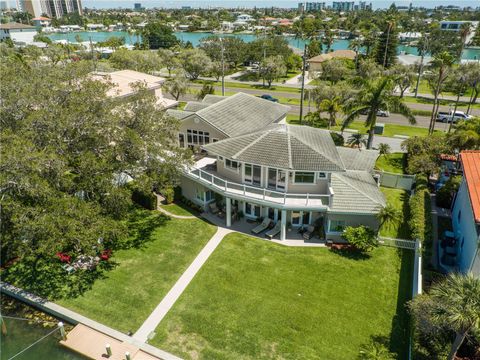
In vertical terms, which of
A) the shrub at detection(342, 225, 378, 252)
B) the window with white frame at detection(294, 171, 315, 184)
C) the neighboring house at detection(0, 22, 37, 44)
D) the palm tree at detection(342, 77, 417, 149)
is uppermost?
the neighboring house at detection(0, 22, 37, 44)

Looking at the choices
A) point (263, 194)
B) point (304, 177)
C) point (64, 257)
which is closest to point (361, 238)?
point (304, 177)

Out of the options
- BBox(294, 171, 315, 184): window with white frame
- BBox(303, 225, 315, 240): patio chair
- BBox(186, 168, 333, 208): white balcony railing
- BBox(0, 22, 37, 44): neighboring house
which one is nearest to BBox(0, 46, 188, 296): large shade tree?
BBox(186, 168, 333, 208): white balcony railing

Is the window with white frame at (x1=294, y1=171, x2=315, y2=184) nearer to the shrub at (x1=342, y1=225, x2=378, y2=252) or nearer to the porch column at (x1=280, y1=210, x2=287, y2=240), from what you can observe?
the porch column at (x1=280, y1=210, x2=287, y2=240)

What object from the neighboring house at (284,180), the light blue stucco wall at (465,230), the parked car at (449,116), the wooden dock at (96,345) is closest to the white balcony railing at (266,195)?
the neighboring house at (284,180)

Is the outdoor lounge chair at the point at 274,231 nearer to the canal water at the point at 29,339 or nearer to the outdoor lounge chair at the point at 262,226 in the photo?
the outdoor lounge chair at the point at 262,226

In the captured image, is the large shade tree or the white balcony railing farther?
the white balcony railing

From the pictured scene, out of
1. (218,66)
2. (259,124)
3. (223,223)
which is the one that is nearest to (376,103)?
(259,124)
